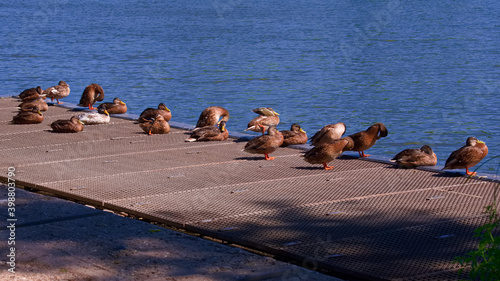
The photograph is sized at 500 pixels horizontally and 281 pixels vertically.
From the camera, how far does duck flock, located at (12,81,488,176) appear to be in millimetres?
11188

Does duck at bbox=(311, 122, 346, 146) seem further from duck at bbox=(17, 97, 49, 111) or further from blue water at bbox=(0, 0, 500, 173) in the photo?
duck at bbox=(17, 97, 49, 111)

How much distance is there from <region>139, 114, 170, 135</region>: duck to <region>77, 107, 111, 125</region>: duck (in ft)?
5.39

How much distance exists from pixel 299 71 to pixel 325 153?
29328 mm

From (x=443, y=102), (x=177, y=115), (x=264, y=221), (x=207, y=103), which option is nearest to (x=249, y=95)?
(x=207, y=103)

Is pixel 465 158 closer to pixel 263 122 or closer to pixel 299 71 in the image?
pixel 263 122

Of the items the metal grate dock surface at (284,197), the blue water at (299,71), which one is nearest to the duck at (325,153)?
the metal grate dock surface at (284,197)

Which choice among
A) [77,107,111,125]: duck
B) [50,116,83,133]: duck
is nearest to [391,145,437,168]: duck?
[50,116,83,133]: duck

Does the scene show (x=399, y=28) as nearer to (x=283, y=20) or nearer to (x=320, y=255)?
(x=283, y=20)

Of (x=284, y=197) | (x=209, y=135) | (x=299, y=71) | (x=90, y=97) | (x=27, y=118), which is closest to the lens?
(x=284, y=197)

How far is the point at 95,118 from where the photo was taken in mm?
15859

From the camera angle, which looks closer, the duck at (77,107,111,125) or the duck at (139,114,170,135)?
the duck at (139,114,170,135)

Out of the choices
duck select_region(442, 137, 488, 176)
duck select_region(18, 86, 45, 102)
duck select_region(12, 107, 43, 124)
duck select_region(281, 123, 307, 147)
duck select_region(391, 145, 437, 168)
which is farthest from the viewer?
duck select_region(18, 86, 45, 102)

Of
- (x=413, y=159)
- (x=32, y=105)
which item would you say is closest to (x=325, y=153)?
(x=413, y=159)

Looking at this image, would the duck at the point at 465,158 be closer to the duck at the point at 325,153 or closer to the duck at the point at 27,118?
the duck at the point at 325,153
